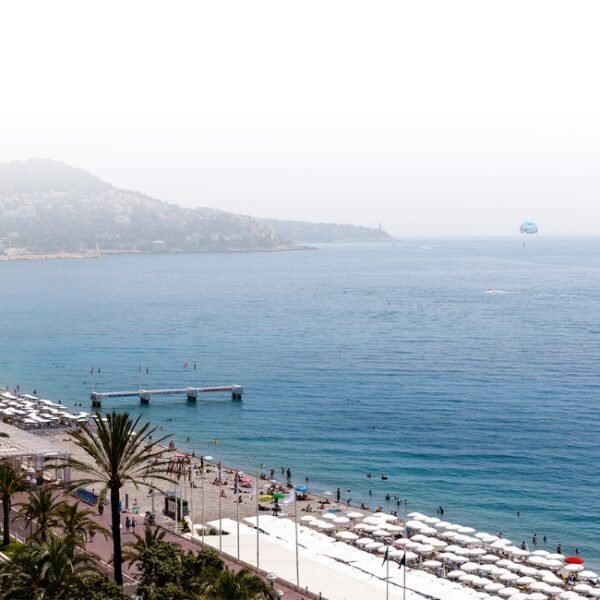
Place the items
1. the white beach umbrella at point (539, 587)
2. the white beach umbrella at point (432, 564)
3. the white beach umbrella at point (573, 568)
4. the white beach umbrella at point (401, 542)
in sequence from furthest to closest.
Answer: the white beach umbrella at point (401, 542) < the white beach umbrella at point (573, 568) < the white beach umbrella at point (432, 564) < the white beach umbrella at point (539, 587)

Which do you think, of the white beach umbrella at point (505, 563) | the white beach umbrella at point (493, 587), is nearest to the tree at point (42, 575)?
the white beach umbrella at point (493, 587)

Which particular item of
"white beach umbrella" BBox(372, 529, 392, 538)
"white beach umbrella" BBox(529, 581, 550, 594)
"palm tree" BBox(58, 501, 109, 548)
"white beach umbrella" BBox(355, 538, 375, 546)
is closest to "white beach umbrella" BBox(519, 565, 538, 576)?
"white beach umbrella" BBox(529, 581, 550, 594)

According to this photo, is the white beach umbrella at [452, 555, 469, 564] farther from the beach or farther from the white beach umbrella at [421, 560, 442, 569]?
the white beach umbrella at [421, 560, 442, 569]

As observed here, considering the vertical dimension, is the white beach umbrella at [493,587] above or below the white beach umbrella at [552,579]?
above

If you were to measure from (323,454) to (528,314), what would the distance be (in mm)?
92131

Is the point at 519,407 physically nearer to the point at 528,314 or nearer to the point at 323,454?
→ the point at 323,454

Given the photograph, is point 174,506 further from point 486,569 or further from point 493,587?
point 493,587

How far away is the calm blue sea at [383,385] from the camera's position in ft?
195

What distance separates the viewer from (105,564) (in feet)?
126

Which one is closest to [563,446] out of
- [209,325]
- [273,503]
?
Result: [273,503]

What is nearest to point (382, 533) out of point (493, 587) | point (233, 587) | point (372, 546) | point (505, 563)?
point (372, 546)

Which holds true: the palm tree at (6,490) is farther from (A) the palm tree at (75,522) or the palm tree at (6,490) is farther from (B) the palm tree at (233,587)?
(B) the palm tree at (233,587)

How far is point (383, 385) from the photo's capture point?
93688mm

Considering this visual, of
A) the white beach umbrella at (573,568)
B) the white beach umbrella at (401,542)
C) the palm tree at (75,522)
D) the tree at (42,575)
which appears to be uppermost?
the tree at (42,575)
